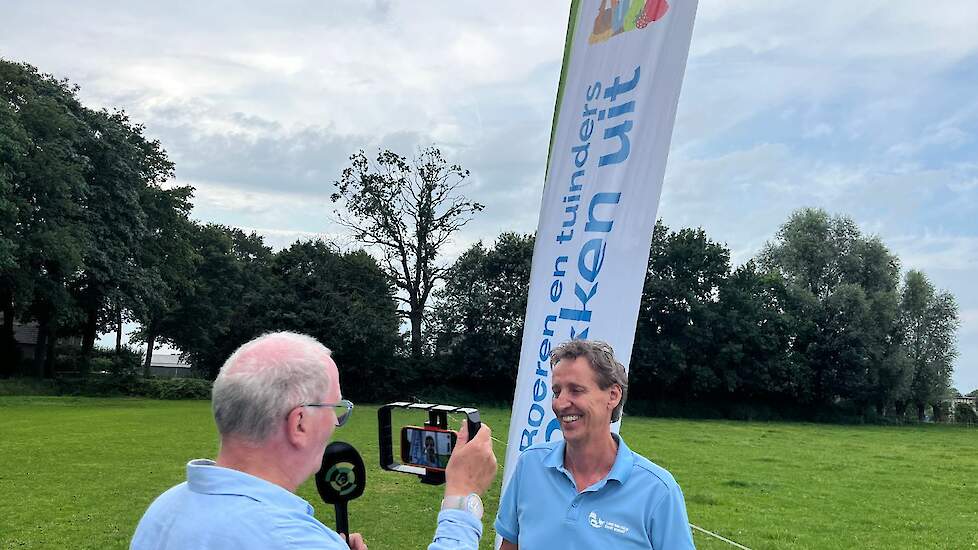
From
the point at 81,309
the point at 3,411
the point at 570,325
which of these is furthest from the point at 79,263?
the point at 570,325

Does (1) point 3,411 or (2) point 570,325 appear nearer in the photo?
(2) point 570,325

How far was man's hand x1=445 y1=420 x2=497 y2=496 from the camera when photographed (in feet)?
7.61

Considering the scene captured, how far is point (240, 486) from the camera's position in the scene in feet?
6.02

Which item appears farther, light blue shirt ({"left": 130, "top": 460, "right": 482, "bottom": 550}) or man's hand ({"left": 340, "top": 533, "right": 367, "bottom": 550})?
man's hand ({"left": 340, "top": 533, "right": 367, "bottom": 550})

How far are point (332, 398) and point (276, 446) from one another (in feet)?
0.57

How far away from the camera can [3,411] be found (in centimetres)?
3003

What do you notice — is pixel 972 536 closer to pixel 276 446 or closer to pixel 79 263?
pixel 276 446

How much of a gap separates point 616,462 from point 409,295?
157ft

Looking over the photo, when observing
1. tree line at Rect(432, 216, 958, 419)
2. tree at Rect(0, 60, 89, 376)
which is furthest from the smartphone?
tree line at Rect(432, 216, 958, 419)

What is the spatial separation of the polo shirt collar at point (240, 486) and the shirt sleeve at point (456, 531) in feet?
1.52

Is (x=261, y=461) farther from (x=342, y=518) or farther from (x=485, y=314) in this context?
(x=485, y=314)

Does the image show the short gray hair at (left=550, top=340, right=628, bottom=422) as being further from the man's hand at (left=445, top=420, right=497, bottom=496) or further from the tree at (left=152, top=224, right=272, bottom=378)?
the tree at (left=152, top=224, right=272, bottom=378)

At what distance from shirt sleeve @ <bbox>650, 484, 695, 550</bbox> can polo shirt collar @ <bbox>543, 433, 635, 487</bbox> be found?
0.61ft

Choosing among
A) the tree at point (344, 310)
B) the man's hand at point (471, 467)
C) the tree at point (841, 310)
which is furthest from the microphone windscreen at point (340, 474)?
the tree at point (841, 310)
